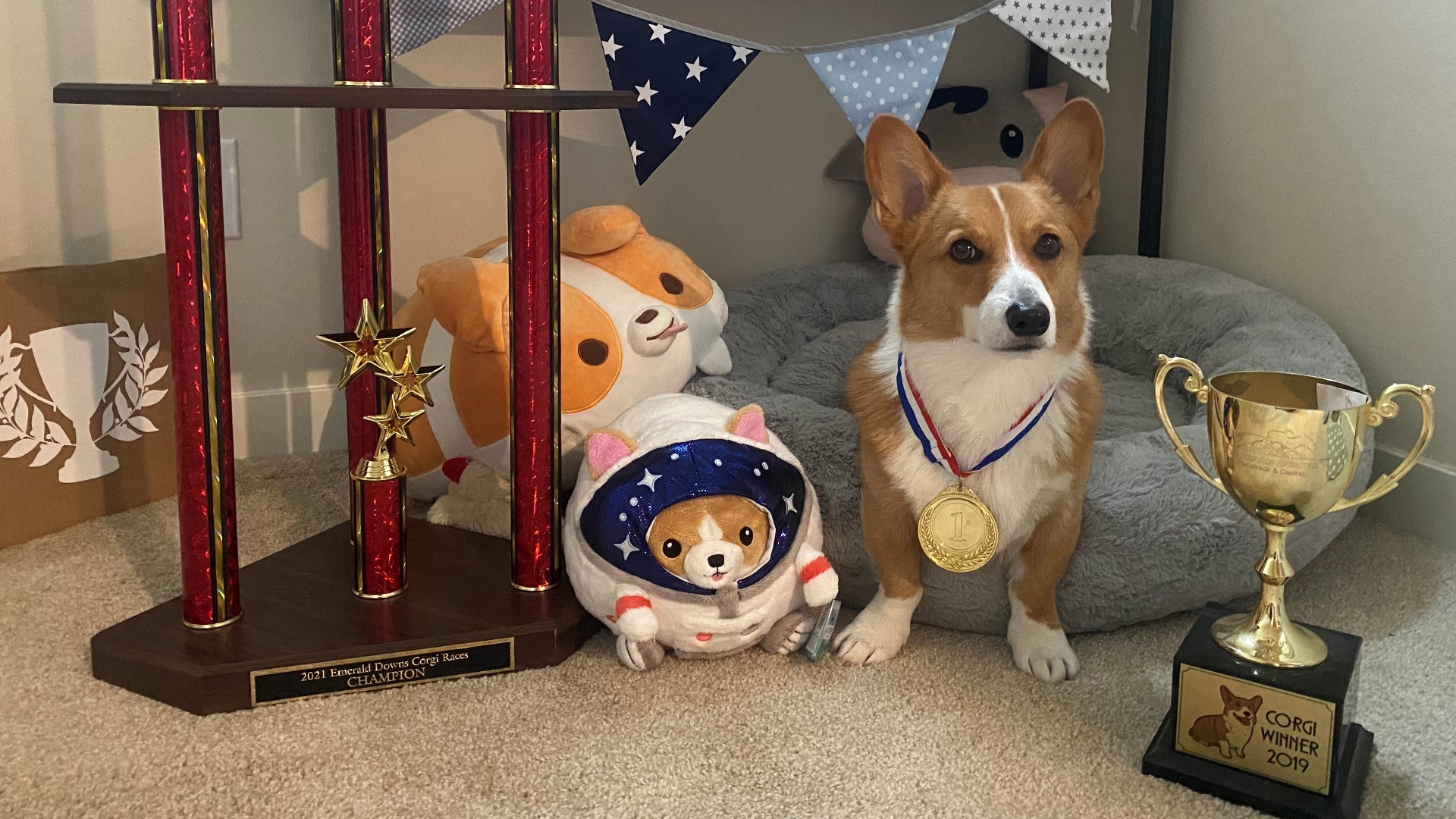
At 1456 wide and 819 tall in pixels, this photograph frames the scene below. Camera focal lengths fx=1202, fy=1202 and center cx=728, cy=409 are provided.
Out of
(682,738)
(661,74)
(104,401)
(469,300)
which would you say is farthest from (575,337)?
(104,401)

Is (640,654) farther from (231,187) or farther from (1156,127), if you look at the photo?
(1156,127)

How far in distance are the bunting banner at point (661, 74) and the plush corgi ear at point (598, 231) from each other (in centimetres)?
7

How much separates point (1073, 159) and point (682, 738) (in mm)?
769

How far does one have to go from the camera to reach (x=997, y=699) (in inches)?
52.2

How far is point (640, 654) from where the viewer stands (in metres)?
1.37

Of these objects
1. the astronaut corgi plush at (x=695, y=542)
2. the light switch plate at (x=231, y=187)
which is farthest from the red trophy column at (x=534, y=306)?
the light switch plate at (x=231, y=187)

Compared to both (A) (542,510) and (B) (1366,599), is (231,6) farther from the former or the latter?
(B) (1366,599)

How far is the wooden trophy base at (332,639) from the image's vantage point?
4.17 ft

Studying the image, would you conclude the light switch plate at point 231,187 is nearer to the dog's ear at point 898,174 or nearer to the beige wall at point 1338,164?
the dog's ear at point 898,174

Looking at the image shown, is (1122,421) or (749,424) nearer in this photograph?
(749,424)

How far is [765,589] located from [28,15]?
135 cm

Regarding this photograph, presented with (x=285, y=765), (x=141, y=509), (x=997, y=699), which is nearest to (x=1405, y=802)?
(x=997, y=699)

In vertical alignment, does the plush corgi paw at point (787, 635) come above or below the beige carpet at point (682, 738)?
above

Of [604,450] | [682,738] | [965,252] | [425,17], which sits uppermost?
[425,17]
